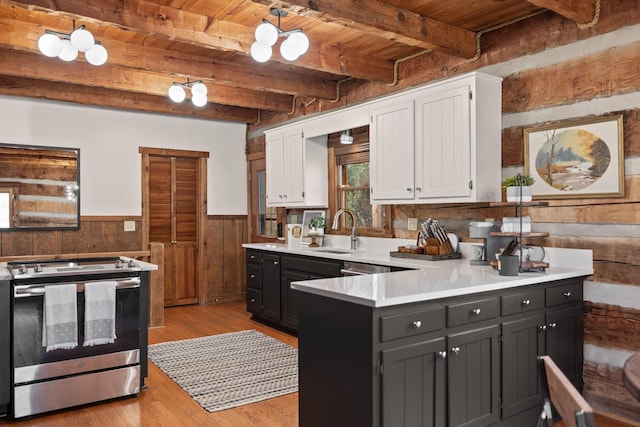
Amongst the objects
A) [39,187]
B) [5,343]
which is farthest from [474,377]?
[39,187]

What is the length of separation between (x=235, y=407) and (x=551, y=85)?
3.02m

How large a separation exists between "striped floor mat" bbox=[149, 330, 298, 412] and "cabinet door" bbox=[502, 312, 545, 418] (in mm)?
1489

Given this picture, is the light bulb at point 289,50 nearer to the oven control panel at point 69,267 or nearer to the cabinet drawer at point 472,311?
the oven control panel at point 69,267

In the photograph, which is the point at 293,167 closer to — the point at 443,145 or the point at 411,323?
the point at 443,145

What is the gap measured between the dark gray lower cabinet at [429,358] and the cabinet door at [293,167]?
9.76 ft

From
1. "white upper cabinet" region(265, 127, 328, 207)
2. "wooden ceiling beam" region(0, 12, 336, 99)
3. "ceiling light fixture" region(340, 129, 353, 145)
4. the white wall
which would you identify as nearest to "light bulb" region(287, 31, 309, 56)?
"wooden ceiling beam" region(0, 12, 336, 99)

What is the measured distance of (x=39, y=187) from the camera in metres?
5.69

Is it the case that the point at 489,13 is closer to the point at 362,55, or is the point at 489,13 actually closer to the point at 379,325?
the point at 362,55

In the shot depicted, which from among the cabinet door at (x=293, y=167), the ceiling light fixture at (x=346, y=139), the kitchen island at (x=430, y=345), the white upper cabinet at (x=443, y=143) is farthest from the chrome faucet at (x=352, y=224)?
the kitchen island at (x=430, y=345)

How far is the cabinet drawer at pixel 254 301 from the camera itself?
5.72 m

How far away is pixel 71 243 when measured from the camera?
5.91 m

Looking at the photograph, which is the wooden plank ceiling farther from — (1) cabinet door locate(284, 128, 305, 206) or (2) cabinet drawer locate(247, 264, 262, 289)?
(2) cabinet drawer locate(247, 264, 262, 289)

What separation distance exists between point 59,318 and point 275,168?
126 inches

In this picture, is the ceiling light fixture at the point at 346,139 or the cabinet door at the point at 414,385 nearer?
the cabinet door at the point at 414,385
